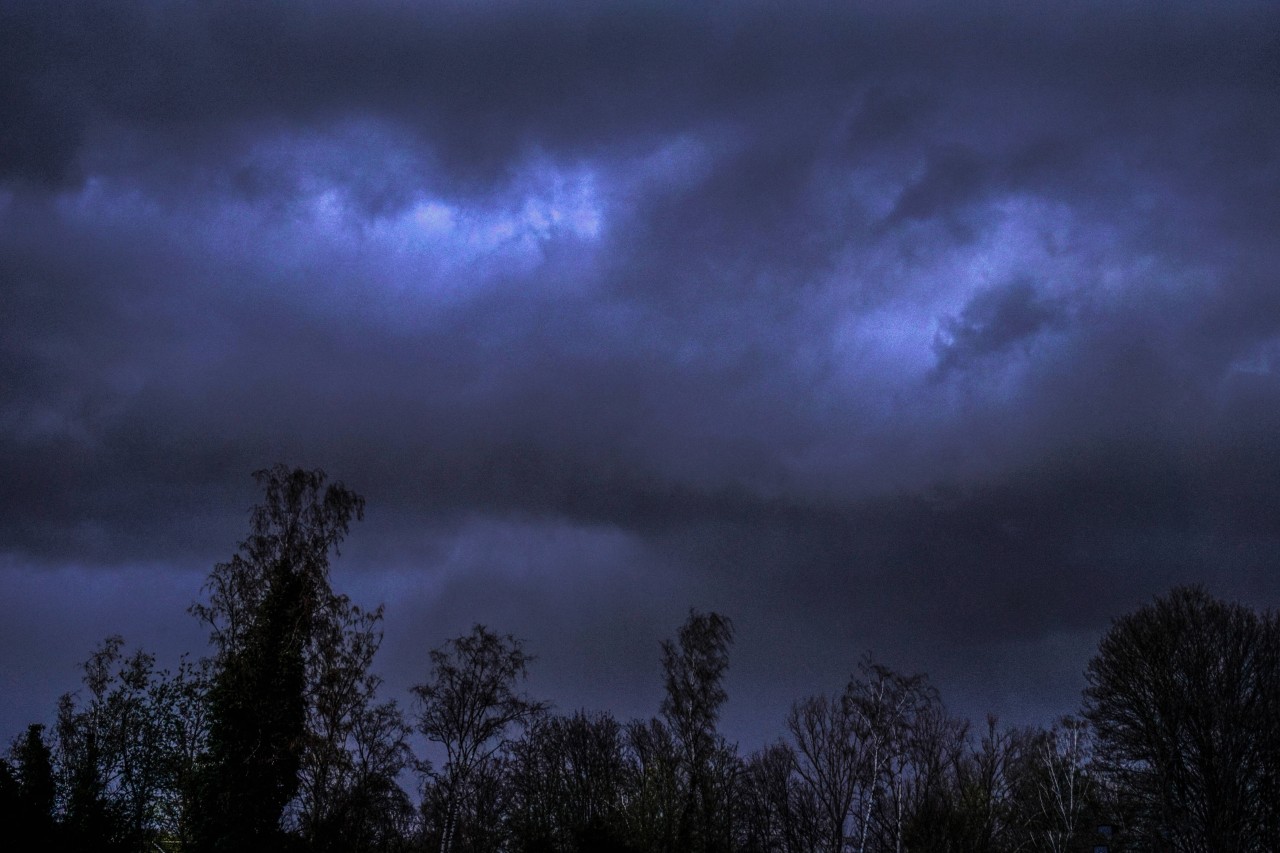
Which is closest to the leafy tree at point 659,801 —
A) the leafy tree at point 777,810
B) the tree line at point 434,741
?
the tree line at point 434,741

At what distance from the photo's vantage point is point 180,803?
40969 mm

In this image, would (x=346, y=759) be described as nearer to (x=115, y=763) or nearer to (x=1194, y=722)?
(x=115, y=763)

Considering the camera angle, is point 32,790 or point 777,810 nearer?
point 32,790

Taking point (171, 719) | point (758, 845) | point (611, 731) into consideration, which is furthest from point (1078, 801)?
point (171, 719)

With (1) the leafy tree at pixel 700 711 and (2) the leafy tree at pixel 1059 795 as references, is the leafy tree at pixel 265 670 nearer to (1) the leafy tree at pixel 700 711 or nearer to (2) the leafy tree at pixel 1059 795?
(1) the leafy tree at pixel 700 711

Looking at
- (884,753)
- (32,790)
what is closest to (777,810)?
(884,753)

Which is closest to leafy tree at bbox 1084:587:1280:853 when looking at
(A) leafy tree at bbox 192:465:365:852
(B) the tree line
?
(B) the tree line

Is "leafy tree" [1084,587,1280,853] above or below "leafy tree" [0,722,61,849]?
above

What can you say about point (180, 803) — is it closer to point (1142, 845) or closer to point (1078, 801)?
point (1142, 845)

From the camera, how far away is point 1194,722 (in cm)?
4569

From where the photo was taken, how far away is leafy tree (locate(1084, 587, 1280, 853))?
44312mm

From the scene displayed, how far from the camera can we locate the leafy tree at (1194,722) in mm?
44312

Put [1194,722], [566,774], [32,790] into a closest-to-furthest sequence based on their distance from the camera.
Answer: [32,790], [1194,722], [566,774]

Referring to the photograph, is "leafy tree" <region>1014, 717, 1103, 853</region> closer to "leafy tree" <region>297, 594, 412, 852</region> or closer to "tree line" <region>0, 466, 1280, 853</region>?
"tree line" <region>0, 466, 1280, 853</region>
